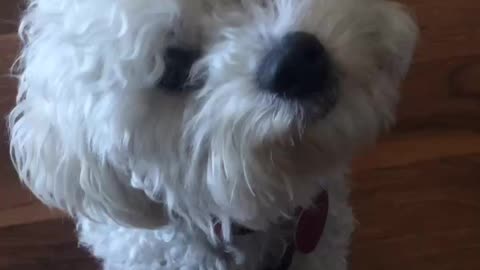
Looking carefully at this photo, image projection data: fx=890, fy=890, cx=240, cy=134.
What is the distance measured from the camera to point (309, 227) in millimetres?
975

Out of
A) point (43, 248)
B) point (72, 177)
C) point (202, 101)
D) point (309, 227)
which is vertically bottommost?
point (43, 248)

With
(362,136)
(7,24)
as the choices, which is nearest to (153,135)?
(362,136)

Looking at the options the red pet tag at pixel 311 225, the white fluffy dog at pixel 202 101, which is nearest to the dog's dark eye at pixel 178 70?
the white fluffy dog at pixel 202 101

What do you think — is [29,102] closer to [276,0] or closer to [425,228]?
[276,0]

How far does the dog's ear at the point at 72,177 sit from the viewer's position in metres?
0.86

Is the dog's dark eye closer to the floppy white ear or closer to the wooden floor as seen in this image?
the floppy white ear

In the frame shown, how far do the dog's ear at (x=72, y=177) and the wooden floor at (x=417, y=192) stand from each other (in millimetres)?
443

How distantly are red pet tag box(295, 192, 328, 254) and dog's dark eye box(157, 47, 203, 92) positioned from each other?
0.24m

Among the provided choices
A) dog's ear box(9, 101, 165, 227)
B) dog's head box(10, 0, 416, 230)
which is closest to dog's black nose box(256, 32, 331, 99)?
dog's head box(10, 0, 416, 230)

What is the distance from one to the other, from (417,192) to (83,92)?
0.68 m

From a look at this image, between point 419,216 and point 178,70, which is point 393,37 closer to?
point 178,70

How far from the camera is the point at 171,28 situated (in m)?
0.78

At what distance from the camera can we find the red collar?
0.97 metres

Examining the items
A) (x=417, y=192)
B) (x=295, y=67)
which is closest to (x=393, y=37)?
(x=295, y=67)
